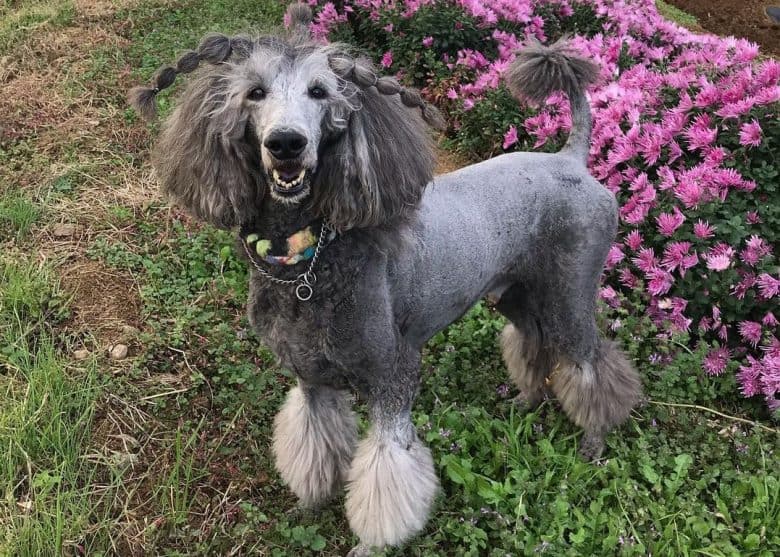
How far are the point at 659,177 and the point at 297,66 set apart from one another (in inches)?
111

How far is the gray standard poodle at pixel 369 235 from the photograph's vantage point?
1897mm

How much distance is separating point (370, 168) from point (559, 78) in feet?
4.14

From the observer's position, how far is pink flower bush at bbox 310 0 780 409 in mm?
3432

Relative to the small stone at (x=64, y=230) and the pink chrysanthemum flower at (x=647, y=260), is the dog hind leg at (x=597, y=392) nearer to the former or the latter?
the pink chrysanthemum flower at (x=647, y=260)

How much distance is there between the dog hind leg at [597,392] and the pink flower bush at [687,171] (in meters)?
0.56

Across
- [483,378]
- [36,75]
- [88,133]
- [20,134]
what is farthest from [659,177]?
[36,75]

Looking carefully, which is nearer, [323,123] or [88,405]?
[323,123]

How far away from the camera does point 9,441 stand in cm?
269

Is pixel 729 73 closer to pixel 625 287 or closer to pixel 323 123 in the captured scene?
pixel 625 287

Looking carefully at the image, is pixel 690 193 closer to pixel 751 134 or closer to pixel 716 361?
pixel 751 134

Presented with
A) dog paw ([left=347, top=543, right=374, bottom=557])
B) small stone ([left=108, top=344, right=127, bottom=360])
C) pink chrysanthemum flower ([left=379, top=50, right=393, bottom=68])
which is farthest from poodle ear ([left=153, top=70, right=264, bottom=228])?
pink chrysanthemum flower ([left=379, top=50, right=393, bottom=68])

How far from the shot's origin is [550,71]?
2760 mm

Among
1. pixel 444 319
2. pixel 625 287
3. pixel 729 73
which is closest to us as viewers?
pixel 444 319

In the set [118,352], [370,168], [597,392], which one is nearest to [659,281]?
[597,392]
